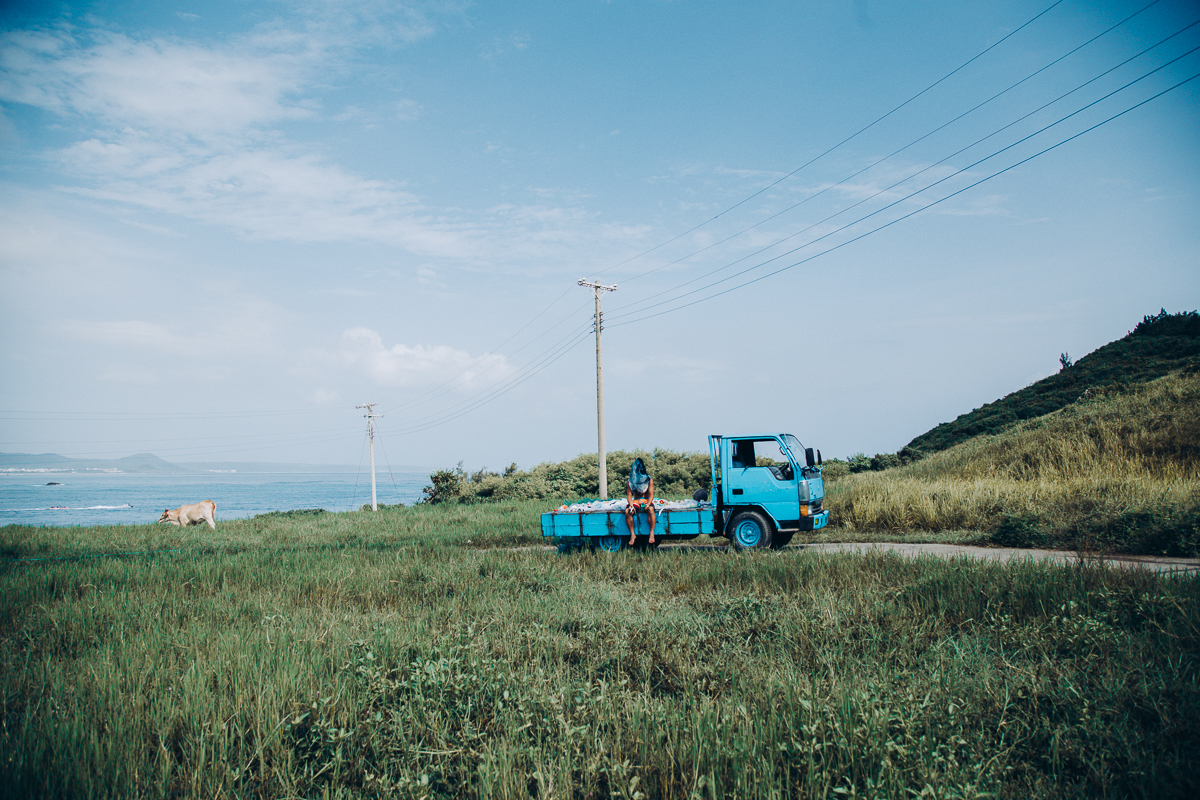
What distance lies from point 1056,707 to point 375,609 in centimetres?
716

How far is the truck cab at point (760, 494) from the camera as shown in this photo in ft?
40.4

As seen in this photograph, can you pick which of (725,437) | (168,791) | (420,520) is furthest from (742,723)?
(420,520)

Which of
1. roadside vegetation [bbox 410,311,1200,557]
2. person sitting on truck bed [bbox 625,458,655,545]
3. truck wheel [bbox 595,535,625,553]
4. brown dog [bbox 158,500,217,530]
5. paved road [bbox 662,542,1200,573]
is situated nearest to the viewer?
paved road [bbox 662,542,1200,573]

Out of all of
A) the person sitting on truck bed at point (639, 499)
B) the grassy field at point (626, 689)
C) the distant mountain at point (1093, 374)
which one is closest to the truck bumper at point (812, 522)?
the person sitting on truck bed at point (639, 499)

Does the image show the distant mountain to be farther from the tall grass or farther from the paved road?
the paved road

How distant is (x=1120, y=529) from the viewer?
37.8 ft

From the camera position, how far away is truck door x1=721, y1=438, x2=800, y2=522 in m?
12.3

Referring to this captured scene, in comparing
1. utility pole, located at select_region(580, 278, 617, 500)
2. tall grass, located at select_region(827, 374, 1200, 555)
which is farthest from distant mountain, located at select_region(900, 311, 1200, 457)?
utility pole, located at select_region(580, 278, 617, 500)

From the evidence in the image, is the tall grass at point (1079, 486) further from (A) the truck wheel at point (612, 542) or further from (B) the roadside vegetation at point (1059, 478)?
(A) the truck wheel at point (612, 542)

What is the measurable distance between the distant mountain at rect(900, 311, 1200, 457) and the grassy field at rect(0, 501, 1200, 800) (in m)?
31.5

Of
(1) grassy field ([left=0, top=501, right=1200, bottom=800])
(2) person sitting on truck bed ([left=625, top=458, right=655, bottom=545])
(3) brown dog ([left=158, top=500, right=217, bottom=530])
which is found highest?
(2) person sitting on truck bed ([left=625, top=458, right=655, bottom=545])

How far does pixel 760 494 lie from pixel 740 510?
59 centimetres

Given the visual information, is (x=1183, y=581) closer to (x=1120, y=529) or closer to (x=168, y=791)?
(x=1120, y=529)

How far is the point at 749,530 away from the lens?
12.5 meters
